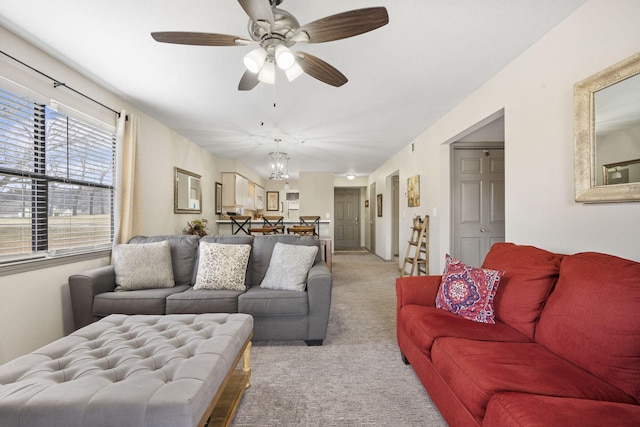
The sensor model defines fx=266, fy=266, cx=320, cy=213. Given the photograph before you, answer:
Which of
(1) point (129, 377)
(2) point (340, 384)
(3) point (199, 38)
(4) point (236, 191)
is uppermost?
(3) point (199, 38)

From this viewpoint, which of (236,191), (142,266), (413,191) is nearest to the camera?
(142,266)

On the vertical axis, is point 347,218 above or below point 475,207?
below

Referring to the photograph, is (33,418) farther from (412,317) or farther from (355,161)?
(355,161)

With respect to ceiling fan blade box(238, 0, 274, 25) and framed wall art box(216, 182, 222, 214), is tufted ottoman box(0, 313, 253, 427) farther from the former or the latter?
framed wall art box(216, 182, 222, 214)

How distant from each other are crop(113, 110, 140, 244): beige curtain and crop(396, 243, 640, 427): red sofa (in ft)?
9.81

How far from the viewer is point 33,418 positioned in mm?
918

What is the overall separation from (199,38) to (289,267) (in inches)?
72.0

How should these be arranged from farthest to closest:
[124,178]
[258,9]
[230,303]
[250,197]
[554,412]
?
1. [250,197]
2. [124,178]
3. [230,303]
4. [258,9]
5. [554,412]

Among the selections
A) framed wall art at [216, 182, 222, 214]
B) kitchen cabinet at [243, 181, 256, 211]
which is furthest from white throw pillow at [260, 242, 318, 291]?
kitchen cabinet at [243, 181, 256, 211]

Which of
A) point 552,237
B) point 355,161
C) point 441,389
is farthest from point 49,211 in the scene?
point 355,161

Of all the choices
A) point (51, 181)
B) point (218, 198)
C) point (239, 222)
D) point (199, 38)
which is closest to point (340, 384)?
point (199, 38)

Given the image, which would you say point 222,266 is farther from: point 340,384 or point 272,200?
point 272,200

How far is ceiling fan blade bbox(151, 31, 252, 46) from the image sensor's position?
4.85 ft

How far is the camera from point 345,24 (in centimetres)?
138
